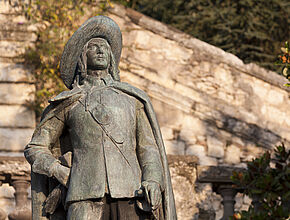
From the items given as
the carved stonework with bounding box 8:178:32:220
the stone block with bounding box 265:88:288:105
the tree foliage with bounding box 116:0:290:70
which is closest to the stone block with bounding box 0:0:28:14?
the stone block with bounding box 265:88:288:105

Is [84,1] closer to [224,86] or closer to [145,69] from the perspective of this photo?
[145,69]

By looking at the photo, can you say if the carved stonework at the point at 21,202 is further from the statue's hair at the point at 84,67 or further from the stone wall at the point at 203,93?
the stone wall at the point at 203,93

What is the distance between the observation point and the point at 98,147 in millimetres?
4895

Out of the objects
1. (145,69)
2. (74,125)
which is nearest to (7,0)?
(145,69)

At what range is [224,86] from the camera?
11.7 meters

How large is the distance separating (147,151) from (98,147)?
323mm

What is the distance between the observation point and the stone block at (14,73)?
10.6 m

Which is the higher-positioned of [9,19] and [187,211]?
[9,19]

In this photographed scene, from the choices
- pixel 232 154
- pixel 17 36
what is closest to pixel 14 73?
pixel 17 36

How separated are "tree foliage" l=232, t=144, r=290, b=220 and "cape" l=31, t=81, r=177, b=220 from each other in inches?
47.0

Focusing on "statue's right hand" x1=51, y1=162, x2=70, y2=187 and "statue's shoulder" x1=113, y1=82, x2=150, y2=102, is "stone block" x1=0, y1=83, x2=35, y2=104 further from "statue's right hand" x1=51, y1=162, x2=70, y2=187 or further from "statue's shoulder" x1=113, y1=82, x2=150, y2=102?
"statue's right hand" x1=51, y1=162, x2=70, y2=187

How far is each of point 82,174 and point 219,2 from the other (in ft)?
36.4

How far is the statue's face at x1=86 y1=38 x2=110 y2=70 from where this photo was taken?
5.20m

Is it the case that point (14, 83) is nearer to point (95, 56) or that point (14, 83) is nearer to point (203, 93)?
point (203, 93)
